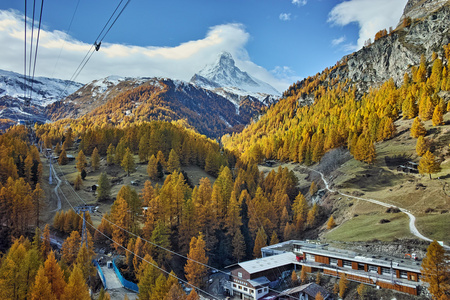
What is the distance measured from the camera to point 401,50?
5896 inches

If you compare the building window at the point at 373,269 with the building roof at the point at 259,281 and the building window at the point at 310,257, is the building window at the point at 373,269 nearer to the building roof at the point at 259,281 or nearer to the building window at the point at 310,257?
the building window at the point at 310,257

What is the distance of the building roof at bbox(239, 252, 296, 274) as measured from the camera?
2077 inches

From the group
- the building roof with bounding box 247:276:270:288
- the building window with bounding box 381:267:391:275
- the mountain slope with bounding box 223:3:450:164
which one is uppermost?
the mountain slope with bounding box 223:3:450:164

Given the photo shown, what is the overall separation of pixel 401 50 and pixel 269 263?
14539cm

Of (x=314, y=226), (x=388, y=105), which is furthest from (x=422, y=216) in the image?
(x=388, y=105)

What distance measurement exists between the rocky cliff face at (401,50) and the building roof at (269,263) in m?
127

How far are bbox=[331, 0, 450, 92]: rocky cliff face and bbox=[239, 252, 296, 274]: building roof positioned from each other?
127m

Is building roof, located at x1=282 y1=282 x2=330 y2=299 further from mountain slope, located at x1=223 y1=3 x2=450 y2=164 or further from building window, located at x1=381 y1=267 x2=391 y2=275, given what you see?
mountain slope, located at x1=223 y1=3 x2=450 y2=164

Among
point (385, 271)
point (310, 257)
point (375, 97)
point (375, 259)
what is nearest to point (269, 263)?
point (310, 257)

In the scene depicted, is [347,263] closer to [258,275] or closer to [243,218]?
[258,275]

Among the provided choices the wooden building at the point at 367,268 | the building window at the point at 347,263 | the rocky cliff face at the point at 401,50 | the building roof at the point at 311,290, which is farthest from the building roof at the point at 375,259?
the rocky cliff face at the point at 401,50

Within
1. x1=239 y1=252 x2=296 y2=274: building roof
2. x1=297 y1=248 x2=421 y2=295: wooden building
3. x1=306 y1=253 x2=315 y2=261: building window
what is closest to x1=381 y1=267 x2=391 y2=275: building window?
x1=297 y1=248 x2=421 y2=295: wooden building

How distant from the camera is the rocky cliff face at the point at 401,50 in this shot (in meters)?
139

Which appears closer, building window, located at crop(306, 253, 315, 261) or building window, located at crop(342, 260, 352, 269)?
building window, located at crop(342, 260, 352, 269)
